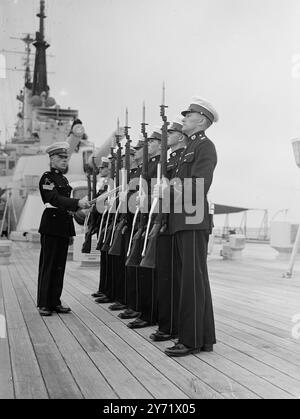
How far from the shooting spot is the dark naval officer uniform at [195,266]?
2766 mm

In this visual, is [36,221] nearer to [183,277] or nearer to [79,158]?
[79,158]

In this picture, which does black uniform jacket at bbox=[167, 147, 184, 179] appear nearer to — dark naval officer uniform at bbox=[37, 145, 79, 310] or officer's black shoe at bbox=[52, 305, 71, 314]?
dark naval officer uniform at bbox=[37, 145, 79, 310]

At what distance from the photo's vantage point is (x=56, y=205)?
3988 millimetres

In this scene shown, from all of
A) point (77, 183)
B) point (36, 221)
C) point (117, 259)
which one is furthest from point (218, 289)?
point (36, 221)

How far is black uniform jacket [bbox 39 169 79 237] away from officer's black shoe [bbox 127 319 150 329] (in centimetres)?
101

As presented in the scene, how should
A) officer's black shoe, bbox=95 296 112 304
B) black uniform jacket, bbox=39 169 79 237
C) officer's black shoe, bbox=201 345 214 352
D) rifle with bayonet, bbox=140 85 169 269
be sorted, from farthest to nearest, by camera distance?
1. officer's black shoe, bbox=95 296 112 304
2. black uniform jacket, bbox=39 169 79 237
3. rifle with bayonet, bbox=140 85 169 269
4. officer's black shoe, bbox=201 345 214 352

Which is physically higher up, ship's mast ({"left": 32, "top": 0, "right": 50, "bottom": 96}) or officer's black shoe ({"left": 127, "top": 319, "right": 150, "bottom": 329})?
ship's mast ({"left": 32, "top": 0, "right": 50, "bottom": 96})

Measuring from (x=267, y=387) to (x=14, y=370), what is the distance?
120cm

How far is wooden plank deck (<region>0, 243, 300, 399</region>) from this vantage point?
2129 millimetres

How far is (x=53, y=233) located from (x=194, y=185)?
5.42ft

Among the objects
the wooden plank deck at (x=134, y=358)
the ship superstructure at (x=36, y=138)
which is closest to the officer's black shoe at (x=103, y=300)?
the wooden plank deck at (x=134, y=358)

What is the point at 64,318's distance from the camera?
3.81 m

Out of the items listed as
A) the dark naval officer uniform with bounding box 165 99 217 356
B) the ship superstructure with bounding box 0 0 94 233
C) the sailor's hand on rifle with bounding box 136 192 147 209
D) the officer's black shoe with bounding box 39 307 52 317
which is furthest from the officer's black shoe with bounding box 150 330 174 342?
the ship superstructure with bounding box 0 0 94 233

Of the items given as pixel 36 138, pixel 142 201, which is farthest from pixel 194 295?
pixel 36 138
